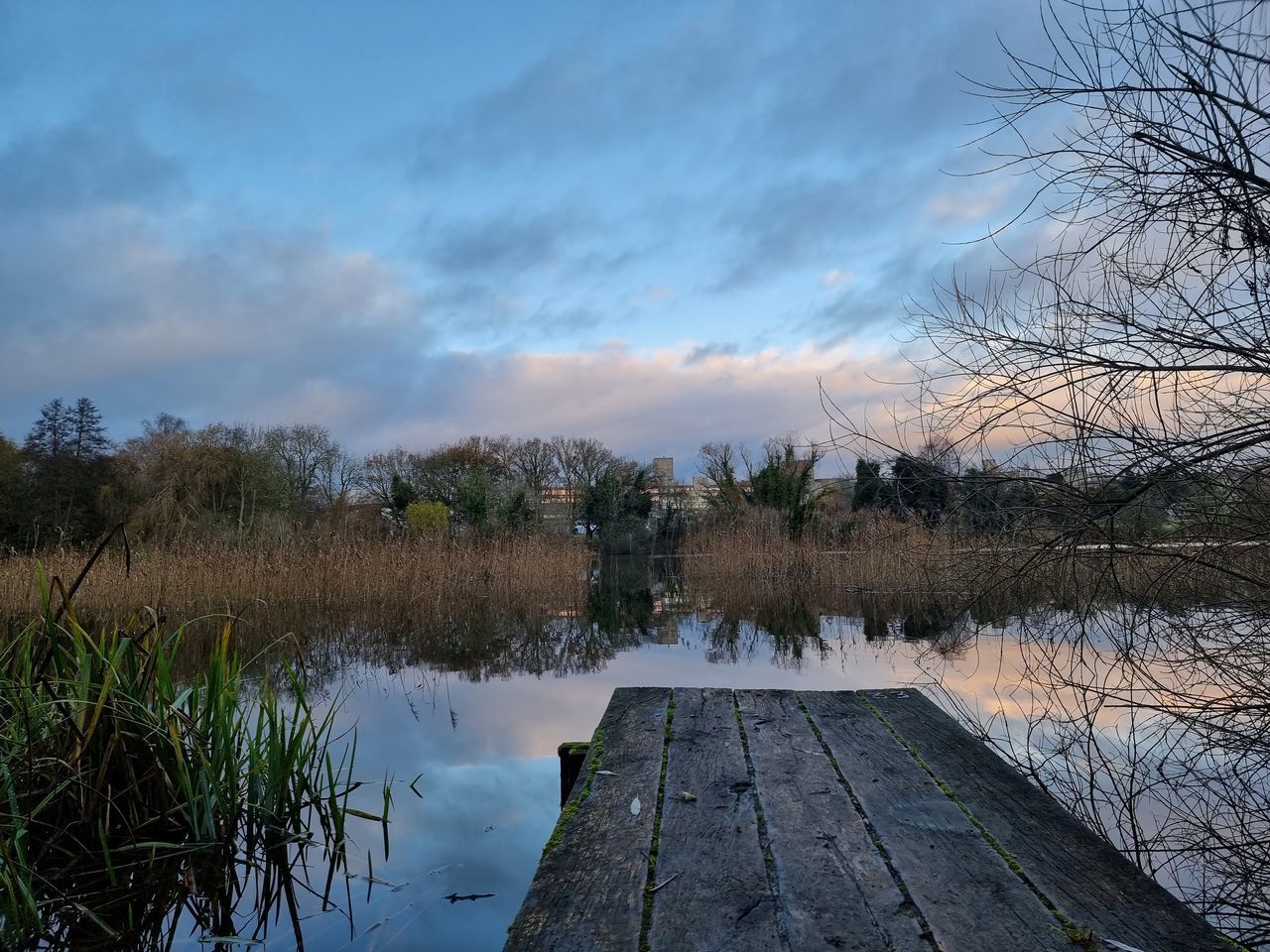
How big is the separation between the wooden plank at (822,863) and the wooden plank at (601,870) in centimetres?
28

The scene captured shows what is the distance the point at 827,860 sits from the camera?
5.21 ft

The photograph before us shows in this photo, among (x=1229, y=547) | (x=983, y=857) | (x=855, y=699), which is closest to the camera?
(x=983, y=857)

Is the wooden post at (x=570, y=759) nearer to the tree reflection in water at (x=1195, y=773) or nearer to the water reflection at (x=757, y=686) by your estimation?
the water reflection at (x=757, y=686)

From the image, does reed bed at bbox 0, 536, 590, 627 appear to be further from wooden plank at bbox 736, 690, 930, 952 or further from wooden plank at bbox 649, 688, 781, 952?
wooden plank at bbox 736, 690, 930, 952

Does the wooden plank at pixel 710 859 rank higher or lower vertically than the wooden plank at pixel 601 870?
higher

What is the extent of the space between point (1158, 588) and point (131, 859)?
11.0 feet

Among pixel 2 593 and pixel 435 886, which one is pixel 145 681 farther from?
pixel 2 593

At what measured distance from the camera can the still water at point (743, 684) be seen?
8.39 ft

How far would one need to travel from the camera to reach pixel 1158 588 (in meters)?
2.71

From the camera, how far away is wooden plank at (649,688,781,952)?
4.33ft

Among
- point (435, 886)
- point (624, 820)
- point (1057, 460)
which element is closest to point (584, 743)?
point (435, 886)

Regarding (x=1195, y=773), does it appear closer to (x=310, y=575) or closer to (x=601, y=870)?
(x=601, y=870)

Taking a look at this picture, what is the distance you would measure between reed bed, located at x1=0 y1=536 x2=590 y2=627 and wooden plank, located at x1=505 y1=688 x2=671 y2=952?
935 cm

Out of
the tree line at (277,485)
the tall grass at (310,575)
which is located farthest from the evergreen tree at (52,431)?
the tall grass at (310,575)
